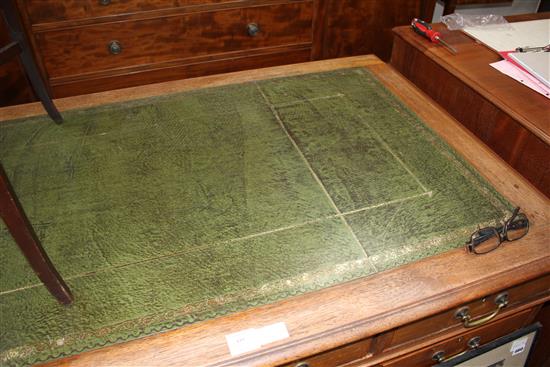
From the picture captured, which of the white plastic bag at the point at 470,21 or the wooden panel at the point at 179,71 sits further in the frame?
the wooden panel at the point at 179,71

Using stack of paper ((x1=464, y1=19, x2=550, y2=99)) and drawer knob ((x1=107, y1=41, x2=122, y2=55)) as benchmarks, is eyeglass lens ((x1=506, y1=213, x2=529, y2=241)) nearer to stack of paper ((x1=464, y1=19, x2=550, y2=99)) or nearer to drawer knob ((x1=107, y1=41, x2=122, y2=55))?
stack of paper ((x1=464, y1=19, x2=550, y2=99))

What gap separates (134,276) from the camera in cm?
76

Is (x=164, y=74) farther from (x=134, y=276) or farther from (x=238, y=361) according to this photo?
(x=238, y=361)

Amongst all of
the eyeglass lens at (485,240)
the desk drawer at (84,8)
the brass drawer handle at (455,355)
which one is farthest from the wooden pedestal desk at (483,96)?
the desk drawer at (84,8)

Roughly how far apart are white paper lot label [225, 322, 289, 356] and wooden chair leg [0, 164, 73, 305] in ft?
0.91

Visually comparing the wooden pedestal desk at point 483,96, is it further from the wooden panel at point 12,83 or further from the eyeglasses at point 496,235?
the wooden panel at point 12,83

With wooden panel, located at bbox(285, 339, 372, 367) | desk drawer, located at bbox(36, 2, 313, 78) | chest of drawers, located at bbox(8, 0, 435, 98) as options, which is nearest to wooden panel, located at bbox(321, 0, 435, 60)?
chest of drawers, located at bbox(8, 0, 435, 98)

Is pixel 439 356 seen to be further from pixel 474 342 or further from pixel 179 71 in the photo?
pixel 179 71

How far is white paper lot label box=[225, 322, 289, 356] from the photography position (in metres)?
0.66

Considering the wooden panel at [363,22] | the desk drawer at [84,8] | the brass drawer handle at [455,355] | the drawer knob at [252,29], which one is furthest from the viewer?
the wooden panel at [363,22]

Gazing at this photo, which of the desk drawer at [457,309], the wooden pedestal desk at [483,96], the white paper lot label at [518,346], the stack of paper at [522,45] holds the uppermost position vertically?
the stack of paper at [522,45]

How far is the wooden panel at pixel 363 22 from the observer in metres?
2.06

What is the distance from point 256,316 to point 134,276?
8.9 inches

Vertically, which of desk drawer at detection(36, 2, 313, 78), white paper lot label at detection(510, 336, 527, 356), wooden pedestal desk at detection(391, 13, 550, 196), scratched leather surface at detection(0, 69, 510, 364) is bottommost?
white paper lot label at detection(510, 336, 527, 356)
